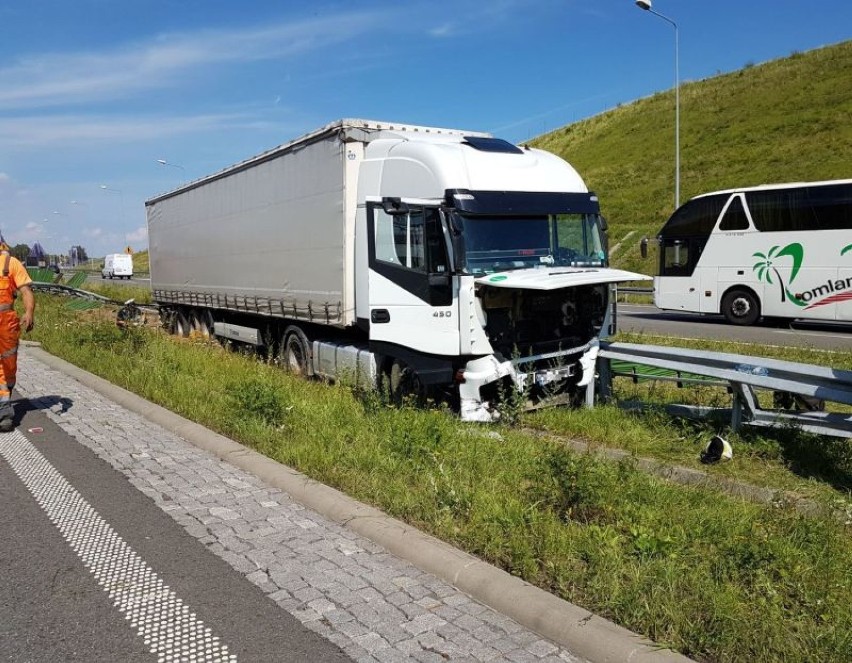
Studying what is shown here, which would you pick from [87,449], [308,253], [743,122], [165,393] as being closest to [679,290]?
[308,253]

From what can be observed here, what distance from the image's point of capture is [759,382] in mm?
6160

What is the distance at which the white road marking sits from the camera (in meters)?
3.59

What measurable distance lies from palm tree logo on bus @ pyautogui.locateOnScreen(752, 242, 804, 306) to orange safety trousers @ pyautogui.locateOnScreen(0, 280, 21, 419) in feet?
56.4

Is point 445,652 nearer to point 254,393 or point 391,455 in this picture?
point 391,455

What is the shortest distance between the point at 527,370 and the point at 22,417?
5.76 metres

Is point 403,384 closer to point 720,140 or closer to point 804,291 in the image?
point 804,291

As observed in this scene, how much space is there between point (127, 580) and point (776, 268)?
18.4 metres

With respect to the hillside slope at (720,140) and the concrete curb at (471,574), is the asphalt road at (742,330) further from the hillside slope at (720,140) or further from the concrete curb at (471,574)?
the hillside slope at (720,140)

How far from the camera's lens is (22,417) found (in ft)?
28.4

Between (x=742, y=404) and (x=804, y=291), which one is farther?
(x=804, y=291)

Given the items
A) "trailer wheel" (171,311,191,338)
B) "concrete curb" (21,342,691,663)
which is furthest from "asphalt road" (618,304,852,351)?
"trailer wheel" (171,311,191,338)

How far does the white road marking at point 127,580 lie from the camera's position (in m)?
3.59

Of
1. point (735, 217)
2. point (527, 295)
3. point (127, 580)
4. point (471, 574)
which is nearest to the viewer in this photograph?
point (471, 574)

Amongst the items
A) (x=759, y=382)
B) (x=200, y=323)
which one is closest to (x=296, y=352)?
(x=200, y=323)
